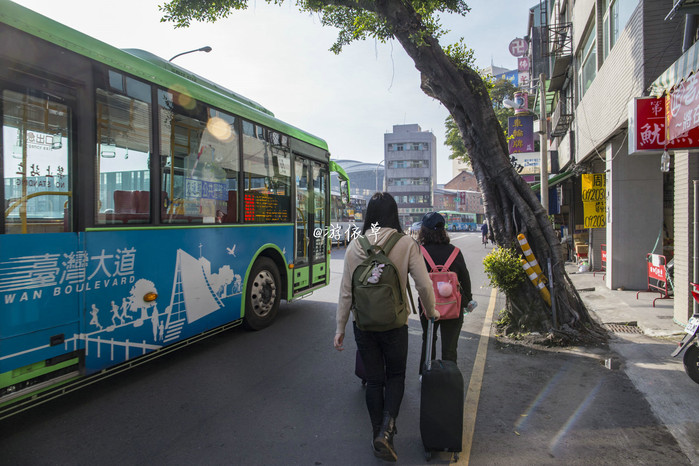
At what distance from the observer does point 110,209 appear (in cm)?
405

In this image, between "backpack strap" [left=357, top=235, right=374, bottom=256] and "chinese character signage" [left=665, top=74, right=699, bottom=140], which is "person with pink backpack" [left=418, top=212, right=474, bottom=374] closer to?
"backpack strap" [left=357, top=235, right=374, bottom=256]

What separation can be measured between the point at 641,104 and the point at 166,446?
7.08 metres

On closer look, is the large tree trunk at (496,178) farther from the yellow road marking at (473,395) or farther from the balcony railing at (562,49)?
the balcony railing at (562,49)

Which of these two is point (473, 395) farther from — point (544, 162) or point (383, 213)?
point (544, 162)

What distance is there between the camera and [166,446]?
3256 millimetres

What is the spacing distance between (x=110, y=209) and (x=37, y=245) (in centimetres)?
78

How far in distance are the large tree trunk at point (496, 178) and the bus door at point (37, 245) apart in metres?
4.70

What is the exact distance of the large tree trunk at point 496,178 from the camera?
623 centimetres

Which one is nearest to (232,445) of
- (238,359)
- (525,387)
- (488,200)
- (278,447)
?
(278,447)

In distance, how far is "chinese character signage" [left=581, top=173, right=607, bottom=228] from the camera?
36.6ft

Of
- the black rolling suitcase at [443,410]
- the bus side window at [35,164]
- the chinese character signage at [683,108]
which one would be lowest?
the black rolling suitcase at [443,410]

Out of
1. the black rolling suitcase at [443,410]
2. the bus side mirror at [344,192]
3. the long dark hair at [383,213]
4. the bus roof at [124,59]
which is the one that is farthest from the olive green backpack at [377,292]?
the bus side mirror at [344,192]

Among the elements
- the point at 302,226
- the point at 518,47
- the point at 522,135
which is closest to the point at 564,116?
the point at 522,135

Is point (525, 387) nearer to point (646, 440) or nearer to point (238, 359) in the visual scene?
Answer: point (646, 440)
